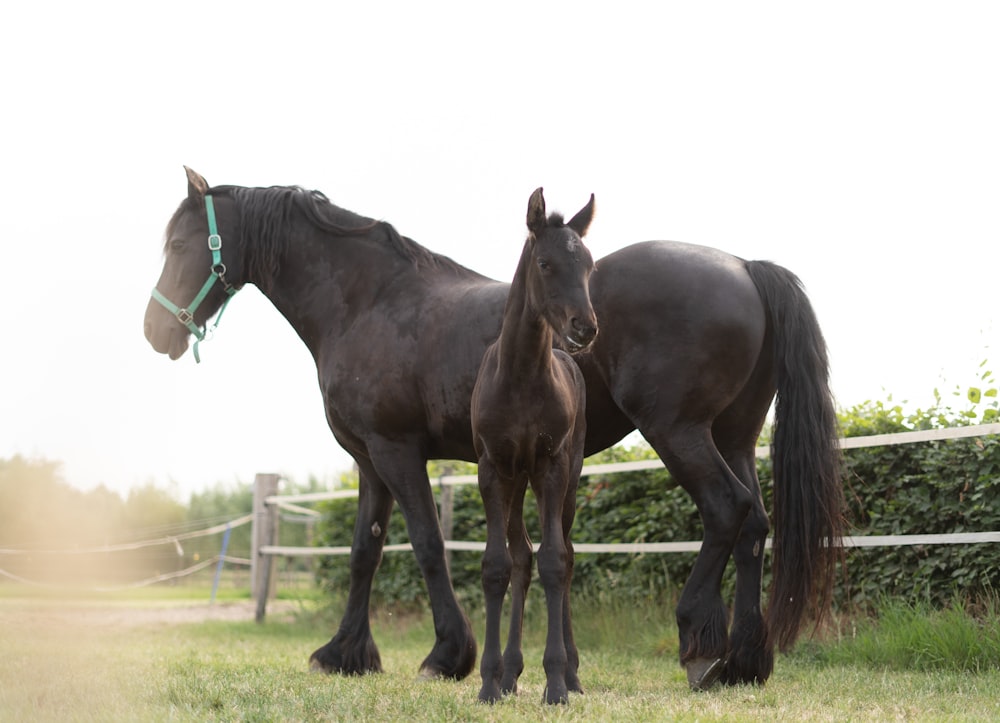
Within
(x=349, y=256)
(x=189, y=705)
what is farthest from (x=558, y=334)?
(x=349, y=256)

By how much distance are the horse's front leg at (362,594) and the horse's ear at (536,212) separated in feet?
7.23

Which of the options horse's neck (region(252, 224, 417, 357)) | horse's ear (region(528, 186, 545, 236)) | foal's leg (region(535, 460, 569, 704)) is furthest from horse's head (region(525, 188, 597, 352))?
horse's neck (region(252, 224, 417, 357))

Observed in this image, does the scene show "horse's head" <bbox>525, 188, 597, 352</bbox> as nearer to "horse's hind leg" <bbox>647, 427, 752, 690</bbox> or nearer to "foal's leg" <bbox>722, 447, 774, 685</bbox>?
"horse's hind leg" <bbox>647, 427, 752, 690</bbox>

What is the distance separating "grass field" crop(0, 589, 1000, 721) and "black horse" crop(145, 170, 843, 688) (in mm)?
378

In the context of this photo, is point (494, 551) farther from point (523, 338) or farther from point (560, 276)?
point (560, 276)

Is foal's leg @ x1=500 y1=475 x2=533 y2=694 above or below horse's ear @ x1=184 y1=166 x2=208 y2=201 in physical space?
below

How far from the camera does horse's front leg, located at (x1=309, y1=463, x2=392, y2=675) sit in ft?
17.4

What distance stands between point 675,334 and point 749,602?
4.38 feet

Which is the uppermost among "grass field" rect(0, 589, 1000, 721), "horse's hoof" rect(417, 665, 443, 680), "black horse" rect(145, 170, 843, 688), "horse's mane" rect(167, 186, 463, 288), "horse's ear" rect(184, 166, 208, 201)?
"horse's ear" rect(184, 166, 208, 201)

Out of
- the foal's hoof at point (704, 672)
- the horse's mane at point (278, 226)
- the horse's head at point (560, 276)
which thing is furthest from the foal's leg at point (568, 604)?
the horse's mane at point (278, 226)

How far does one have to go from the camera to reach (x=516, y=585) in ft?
13.2

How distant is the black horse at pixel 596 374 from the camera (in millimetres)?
4574

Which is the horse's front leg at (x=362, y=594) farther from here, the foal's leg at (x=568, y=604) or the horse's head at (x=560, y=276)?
the horse's head at (x=560, y=276)

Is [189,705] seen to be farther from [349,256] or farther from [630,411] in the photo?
[349,256]
